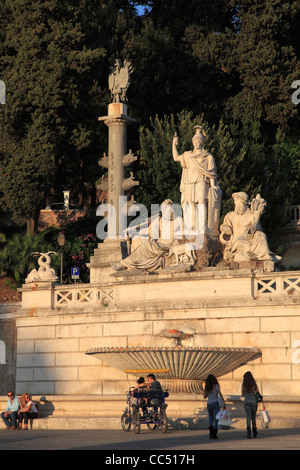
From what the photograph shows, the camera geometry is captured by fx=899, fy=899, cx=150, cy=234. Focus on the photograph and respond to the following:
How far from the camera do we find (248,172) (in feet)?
128

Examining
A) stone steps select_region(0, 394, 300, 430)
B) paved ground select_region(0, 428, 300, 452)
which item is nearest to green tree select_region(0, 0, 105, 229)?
stone steps select_region(0, 394, 300, 430)

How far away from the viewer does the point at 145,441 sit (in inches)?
645

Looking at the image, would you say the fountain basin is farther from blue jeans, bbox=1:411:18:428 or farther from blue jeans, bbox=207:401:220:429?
blue jeans, bbox=207:401:220:429

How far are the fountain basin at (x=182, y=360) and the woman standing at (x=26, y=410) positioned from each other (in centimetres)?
262

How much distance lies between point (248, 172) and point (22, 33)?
39.5ft

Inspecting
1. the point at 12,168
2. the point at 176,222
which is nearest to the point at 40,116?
the point at 12,168

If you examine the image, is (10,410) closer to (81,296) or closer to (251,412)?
(81,296)

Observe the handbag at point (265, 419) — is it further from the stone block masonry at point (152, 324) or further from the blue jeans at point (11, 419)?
the blue jeans at point (11, 419)

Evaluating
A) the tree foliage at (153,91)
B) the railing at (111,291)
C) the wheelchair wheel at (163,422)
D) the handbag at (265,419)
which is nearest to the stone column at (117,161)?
the tree foliage at (153,91)

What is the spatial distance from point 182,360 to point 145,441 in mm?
6496

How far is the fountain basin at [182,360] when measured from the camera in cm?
2267

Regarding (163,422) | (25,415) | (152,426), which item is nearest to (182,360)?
(152,426)

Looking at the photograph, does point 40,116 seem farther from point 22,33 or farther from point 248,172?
point 248,172

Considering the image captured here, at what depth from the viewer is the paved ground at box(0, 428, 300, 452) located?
14.8 meters
